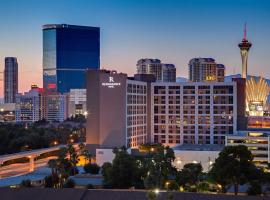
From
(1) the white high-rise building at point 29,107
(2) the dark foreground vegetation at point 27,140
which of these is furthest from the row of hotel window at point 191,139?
(1) the white high-rise building at point 29,107

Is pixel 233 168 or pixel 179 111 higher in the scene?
pixel 179 111

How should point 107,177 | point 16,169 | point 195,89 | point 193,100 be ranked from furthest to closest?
point 193,100, point 195,89, point 16,169, point 107,177

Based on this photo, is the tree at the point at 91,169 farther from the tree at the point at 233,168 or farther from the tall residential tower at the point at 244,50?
the tall residential tower at the point at 244,50

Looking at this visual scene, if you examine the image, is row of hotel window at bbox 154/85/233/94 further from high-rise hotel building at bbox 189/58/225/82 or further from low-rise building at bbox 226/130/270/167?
high-rise hotel building at bbox 189/58/225/82

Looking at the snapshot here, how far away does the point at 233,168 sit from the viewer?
36.3 metres

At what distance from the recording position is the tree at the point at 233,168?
36312mm

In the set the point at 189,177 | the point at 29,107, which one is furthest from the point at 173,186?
the point at 29,107

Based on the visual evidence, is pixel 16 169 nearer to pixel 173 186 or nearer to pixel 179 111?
pixel 179 111

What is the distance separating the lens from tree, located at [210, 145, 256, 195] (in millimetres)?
36312

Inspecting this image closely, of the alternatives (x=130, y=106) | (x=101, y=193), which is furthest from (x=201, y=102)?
(x=101, y=193)

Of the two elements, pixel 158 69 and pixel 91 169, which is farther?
pixel 158 69

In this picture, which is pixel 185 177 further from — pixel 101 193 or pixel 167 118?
pixel 167 118

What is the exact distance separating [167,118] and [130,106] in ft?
35.1

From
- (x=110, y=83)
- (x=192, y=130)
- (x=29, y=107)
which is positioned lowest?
(x=192, y=130)
